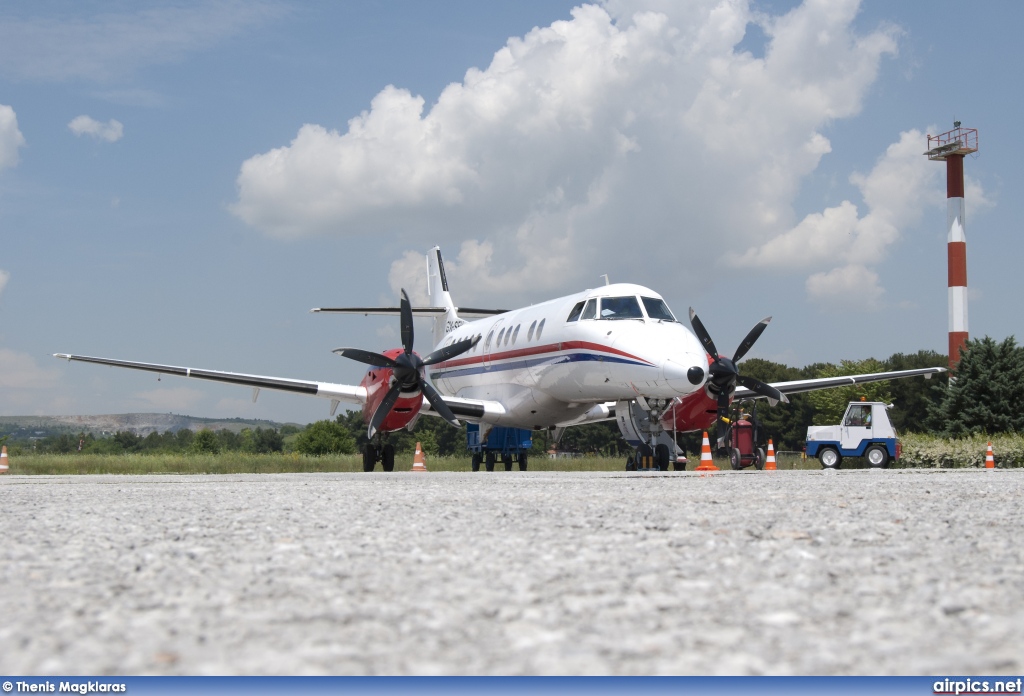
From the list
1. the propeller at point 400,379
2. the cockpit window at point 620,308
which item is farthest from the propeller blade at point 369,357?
the cockpit window at point 620,308

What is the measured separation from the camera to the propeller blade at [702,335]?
68.5 feet

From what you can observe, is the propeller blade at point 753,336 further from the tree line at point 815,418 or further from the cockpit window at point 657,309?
the tree line at point 815,418

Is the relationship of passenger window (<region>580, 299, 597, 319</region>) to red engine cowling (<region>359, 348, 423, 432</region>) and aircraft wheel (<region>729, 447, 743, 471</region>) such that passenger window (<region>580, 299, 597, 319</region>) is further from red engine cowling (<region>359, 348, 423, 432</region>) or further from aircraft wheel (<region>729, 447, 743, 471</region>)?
aircraft wheel (<region>729, 447, 743, 471</region>)

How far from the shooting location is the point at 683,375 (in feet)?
55.5

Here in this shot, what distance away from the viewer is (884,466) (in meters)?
27.0

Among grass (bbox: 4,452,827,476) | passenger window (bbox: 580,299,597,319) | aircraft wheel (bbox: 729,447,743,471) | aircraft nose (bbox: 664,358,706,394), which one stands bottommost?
grass (bbox: 4,452,827,476)

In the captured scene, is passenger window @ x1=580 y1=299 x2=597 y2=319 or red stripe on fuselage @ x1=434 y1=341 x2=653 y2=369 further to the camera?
passenger window @ x1=580 y1=299 x2=597 y2=319

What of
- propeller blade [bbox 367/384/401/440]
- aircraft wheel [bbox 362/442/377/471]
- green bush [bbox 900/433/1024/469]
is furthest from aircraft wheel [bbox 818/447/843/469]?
propeller blade [bbox 367/384/401/440]

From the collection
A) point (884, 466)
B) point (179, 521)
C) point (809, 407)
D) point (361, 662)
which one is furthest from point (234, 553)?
point (809, 407)

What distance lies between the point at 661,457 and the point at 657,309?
3.04 m

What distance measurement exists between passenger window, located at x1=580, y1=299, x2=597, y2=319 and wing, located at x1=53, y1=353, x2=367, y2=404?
18.4 feet

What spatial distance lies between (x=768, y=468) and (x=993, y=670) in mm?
18178

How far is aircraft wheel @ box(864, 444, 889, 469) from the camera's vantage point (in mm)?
26891

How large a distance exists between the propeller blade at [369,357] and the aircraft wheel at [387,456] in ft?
8.74
